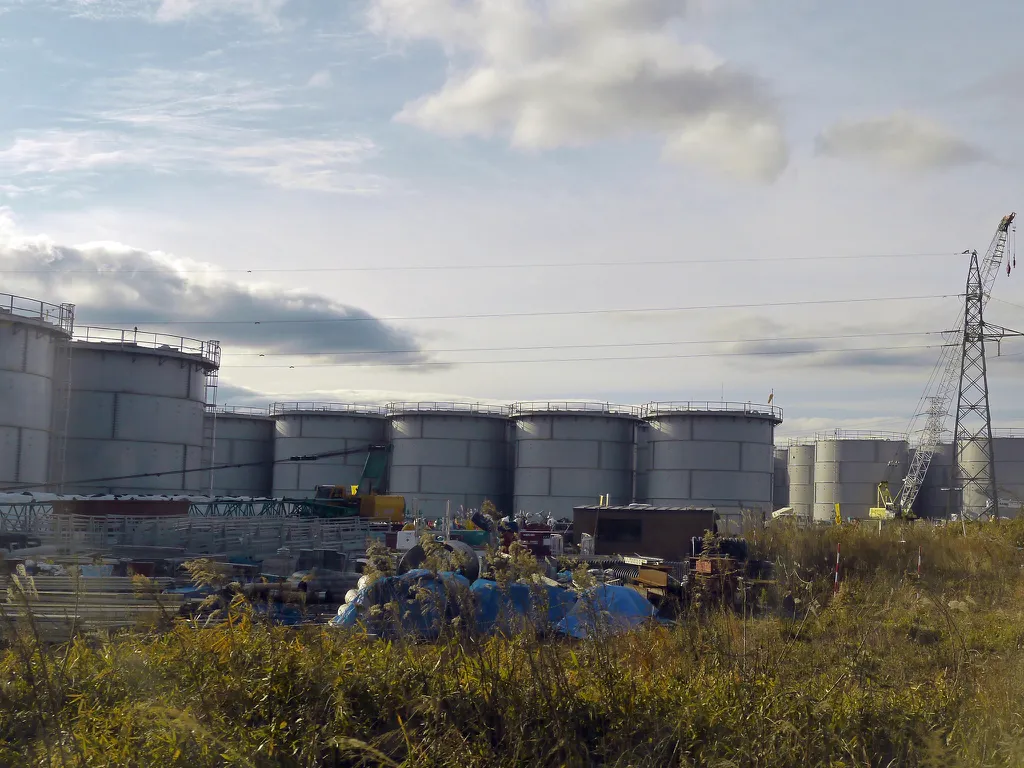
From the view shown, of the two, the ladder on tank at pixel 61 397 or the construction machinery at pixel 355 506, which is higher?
the ladder on tank at pixel 61 397

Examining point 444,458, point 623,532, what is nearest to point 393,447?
point 444,458

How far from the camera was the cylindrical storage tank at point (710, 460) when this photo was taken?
2167 inches

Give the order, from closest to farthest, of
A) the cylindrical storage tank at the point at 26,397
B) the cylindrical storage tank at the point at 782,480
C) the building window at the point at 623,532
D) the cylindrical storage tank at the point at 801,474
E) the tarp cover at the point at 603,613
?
the tarp cover at the point at 603,613
the building window at the point at 623,532
the cylindrical storage tank at the point at 26,397
the cylindrical storage tank at the point at 801,474
the cylindrical storage tank at the point at 782,480

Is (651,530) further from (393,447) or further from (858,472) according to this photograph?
(858,472)

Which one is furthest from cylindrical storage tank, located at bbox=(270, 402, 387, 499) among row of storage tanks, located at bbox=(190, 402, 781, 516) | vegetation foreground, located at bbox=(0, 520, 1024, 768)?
vegetation foreground, located at bbox=(0, 520, 1024, 768)

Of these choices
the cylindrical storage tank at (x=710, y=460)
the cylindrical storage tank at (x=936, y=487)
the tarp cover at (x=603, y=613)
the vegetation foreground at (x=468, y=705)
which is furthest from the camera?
the cylindrical storage tank at (x=936, y=487)

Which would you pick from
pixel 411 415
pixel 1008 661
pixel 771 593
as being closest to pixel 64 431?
pixel 411 415

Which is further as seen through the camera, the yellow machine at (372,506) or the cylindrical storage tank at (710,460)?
the cylindrical storage tank at (710,460)

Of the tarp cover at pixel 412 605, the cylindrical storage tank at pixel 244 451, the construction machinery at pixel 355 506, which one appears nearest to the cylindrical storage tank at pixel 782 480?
the cylindrical storage tank at pixel 244 451

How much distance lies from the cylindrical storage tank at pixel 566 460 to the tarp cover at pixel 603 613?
4187 cm

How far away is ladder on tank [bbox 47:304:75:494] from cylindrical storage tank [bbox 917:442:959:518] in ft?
198

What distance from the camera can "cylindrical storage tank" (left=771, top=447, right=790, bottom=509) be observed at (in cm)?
9043

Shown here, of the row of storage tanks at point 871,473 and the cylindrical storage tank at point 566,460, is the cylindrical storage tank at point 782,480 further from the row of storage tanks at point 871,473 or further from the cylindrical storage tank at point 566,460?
the cylindrical storage tank at point 566,460

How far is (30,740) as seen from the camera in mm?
5645
